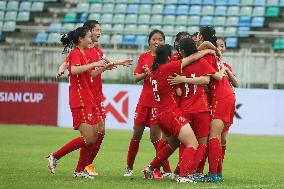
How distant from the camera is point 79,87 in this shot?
13000mm

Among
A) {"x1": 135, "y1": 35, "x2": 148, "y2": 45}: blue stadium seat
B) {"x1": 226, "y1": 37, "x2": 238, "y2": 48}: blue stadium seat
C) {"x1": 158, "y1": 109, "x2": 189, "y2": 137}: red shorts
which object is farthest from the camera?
{"x1": 226, "y1": 37, "x2": 238, "y2": 48}: blue stadium seat

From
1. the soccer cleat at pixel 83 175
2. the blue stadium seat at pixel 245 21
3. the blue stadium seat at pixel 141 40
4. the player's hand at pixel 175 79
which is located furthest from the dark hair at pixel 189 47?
the blue stadium seat at pixel 245 21

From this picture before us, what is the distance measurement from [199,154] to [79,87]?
2.04 meters

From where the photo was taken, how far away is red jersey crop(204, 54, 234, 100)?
12.7 meters

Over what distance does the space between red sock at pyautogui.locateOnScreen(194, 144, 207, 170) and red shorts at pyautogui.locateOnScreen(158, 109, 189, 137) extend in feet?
1.39

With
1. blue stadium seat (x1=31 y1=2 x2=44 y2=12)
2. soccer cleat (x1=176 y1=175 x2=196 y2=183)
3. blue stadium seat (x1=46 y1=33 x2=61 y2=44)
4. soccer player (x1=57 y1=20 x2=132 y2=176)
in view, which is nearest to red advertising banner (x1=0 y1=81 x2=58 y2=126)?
blue stadium seat (x1=46 y1=33 x2=61 y2=44)

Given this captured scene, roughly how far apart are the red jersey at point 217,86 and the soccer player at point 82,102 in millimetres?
1574

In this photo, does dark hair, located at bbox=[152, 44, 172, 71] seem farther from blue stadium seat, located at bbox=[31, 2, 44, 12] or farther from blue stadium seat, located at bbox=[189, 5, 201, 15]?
blue stadium seat, located at bbox=[31, 2, 44, 12]

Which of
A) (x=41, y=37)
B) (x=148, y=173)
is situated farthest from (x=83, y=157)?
(x=41, y=37)

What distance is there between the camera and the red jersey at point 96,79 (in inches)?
540

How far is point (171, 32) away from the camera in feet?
90.6

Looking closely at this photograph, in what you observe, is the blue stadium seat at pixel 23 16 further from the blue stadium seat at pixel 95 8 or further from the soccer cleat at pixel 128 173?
the soccer cleat at pixel 128 173

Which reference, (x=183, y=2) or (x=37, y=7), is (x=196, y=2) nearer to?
(x=183, y=2)

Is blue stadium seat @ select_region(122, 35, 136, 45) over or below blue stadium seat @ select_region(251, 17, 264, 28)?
below
